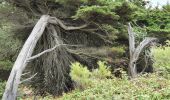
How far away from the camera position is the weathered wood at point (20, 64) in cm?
920

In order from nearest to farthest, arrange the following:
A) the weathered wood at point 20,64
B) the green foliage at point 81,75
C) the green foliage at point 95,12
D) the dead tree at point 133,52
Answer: the weathered wood at point 20,64 → the green foliage at point 81,75 → the green foliage at point 95,12 → the dead tree at point 133,52

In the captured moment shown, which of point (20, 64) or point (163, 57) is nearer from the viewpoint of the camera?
point (20, 64)

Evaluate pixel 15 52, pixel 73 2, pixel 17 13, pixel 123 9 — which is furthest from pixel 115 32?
pixel 15 52

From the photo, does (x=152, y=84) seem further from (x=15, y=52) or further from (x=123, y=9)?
→ (x=15, y=52)

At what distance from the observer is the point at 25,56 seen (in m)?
9.96

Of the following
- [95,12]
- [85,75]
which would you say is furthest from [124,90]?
[95,12]

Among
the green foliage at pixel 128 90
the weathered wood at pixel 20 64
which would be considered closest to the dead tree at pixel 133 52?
the green foliage at pixel 128 90

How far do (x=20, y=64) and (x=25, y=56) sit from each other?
1.23 feet

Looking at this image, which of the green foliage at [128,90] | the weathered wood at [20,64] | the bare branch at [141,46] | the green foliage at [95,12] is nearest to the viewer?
the green foliage at [128,90]

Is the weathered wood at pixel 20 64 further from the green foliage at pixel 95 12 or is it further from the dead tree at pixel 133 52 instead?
the dead tree at pixel 133 52

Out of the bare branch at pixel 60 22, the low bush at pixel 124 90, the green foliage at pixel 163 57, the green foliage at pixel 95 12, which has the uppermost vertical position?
the green foliage at pixel 95 12

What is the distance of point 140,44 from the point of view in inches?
515

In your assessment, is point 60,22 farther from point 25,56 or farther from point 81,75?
point 81,75

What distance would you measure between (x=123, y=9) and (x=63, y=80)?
2.97 meters
